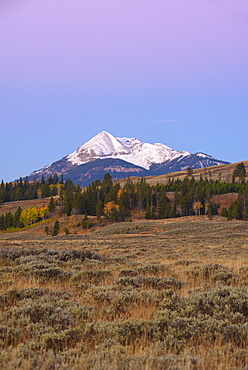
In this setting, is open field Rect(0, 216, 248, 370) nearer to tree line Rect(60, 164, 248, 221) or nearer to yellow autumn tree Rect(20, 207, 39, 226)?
tree line Rect(60, 164, 248, 221)

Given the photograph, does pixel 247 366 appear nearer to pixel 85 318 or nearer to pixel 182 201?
pixel 85 318

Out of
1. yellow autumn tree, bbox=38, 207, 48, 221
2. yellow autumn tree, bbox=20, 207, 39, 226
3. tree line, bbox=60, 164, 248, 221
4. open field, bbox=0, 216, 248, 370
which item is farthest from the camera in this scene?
yellow autumn tree, bbox=38, 207, 48, 221

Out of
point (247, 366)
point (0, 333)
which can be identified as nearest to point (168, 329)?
point (247, 366)

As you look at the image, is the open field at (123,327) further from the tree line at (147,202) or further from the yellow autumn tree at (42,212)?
the yellow autumn tree at (42,212)

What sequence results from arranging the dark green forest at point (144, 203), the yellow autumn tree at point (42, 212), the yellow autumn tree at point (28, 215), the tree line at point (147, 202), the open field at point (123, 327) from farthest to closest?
the yellow autumn tree at point (42, 212) < the yellow autumn tree at point (28, 215) < the tree line at point (147, 202) < the dark green forest at point (144, 203) < the open field at point (123, 327)

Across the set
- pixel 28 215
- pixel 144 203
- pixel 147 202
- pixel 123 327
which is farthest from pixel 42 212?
pixel 123 327

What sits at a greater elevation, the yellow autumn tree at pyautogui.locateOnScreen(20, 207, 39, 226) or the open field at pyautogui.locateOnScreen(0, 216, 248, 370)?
the open field at pyautogui.locateOnScreen(0, 216, 248, 370)

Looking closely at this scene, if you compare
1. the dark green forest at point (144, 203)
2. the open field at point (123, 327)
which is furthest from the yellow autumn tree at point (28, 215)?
the open field at point (123, 327)

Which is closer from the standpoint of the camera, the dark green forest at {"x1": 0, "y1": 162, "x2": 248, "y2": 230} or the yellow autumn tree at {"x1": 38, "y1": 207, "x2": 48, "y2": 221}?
the dark green forest at {"x1": 0, "y1": 162, "x2": 248, "y2": 230}

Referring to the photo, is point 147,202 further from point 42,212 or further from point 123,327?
point 123,327

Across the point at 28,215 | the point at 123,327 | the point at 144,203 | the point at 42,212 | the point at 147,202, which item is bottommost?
the point at 28,215

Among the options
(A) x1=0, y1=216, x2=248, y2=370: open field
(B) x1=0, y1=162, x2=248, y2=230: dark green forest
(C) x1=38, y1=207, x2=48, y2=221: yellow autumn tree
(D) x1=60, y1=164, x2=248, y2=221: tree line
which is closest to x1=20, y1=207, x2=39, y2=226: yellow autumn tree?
(C) x1=38, y1=207, x2=48, y2=221: yellow autumn tree

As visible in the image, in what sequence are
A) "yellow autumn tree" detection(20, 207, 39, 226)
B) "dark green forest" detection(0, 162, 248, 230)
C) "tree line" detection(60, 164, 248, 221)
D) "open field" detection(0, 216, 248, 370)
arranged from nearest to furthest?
"open field" detection(0, 216, 248, 370), "dark green forest" detection(0, 162, 248, 230), "tree line" detection(60, 164, 248, 221), "yellow autumn tree" detection(20, 207, 39, 226)

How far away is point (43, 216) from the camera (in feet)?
367
